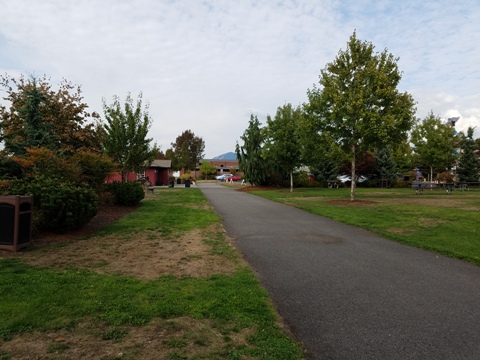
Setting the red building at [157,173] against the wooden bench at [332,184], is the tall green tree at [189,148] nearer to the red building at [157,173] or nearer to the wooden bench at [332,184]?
the red building at [157,173]

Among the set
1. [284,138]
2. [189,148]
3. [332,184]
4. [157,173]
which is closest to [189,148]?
[189,148]

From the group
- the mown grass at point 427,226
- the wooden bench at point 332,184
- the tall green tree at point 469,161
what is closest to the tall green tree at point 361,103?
the mown grass at point 427,226

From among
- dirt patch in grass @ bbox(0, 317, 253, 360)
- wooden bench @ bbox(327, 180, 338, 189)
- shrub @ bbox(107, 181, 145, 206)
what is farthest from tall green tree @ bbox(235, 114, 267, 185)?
dirt patch in grass @ bbox(0, 317, 253, 360)

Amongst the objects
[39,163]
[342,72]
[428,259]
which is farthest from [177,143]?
[428,259]

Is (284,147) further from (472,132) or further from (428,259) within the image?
(472,132)

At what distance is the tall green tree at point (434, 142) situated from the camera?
117 feet

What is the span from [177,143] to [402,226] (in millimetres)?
73452

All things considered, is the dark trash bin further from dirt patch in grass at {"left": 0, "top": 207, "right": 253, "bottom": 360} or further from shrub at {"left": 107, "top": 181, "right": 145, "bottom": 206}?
shrub at {"left": 107, "top": 181, "right": 145, "bottom": 206}

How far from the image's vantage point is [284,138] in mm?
29531

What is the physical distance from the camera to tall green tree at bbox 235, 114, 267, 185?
35938 millimetres

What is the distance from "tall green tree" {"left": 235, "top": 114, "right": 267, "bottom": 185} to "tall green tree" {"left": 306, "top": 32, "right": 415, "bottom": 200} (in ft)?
52.3

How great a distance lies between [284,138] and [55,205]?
2310 centimetres

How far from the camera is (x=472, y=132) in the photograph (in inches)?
1644

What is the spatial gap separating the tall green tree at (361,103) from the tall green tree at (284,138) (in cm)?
931
